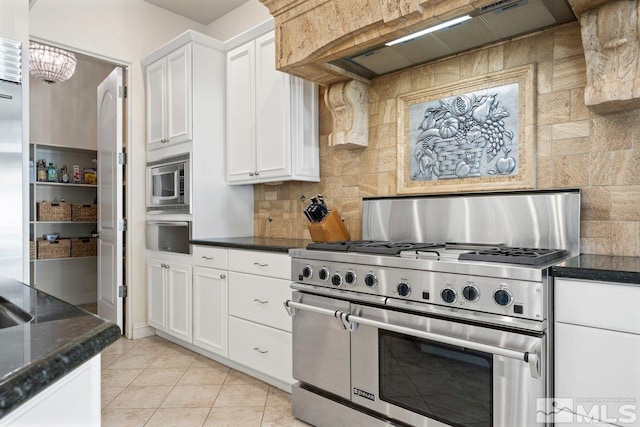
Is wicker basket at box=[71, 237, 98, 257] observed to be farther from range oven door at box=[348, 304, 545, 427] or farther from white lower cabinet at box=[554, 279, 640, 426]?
white lower cabinet at box=[554, 279, 640, 426]

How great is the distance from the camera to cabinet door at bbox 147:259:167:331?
3398mm

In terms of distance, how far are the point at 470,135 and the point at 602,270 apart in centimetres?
108

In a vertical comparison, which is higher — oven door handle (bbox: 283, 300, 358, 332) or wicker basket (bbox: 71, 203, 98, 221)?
wicker basket (bbox: 71, 203, 98, 221)

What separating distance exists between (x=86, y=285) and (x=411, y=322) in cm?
468

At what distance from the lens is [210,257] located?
2.92 meters

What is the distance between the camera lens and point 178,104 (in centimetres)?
328

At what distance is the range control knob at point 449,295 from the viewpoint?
160 centimetres

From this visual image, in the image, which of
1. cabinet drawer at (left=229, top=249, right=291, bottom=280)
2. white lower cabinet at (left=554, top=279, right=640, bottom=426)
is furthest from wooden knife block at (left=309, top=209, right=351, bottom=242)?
white lower cabinet at (left=554, top=279, right=640, bottom=426)

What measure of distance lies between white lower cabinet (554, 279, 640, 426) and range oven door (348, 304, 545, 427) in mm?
88

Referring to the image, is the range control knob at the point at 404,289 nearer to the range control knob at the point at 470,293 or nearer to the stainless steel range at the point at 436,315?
the stainless steel range at the point at 436,315

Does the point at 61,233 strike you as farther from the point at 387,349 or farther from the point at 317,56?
the point at 387,349

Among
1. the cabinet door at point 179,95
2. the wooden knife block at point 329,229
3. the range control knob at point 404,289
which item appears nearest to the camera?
the range control knob at point 404,289

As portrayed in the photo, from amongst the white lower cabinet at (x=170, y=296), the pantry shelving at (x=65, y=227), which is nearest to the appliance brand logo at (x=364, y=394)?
the white lower cabinet at (x=170, y=296)

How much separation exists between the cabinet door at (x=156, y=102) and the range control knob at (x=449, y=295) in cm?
274
